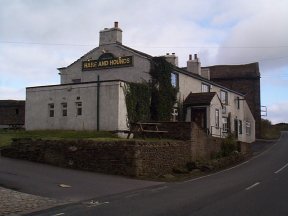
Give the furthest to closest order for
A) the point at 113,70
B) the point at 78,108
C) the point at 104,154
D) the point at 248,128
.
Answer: the point at 248,128
the point at 113,70
the point at 78,108
the point at 104,154

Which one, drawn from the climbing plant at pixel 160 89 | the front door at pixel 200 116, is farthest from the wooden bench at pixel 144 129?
the front door at pixel 200 116

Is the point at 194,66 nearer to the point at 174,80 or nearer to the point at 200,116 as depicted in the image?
the point at 200,116

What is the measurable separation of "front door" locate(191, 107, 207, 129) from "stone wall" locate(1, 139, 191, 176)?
16.3 metres

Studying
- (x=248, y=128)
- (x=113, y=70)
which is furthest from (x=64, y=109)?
(x=248, y=128)

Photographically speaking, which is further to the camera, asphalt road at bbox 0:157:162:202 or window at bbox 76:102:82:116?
window at bbox 76:102:82:116

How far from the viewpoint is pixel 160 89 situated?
38.9m

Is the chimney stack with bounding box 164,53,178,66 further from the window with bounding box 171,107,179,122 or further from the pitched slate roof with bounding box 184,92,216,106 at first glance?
the window with bounding box 171,107,179,122

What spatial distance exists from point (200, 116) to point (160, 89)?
7164 millimetres

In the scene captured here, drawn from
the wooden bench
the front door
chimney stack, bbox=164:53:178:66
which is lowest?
the wooden bench

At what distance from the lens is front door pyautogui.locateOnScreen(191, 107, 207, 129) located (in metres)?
44.0

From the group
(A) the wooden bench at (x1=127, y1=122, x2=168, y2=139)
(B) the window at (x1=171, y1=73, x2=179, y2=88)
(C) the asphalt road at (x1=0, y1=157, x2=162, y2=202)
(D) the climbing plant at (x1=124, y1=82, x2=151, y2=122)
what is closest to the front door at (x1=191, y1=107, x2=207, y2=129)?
(B) the window at (x1=171, y1=73, x2=179, y2=88)

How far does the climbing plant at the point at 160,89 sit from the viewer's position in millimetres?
38594

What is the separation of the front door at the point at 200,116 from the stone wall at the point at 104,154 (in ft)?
A: 53.4

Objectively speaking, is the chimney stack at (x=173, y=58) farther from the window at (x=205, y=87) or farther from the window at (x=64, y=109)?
the window at (x=64, y=109)
